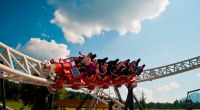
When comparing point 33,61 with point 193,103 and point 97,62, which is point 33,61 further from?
point 193,103

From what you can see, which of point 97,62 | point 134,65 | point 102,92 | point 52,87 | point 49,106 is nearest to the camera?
point 52,87

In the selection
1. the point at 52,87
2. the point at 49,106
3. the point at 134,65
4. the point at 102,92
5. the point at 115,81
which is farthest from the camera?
the point at 102,92

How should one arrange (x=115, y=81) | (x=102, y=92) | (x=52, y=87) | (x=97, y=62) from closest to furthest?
(x=52, y=87) < (x=97, y=62) < (x=115, y=81) < (x=102, y=92)

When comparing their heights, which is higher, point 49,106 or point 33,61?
point 33,61

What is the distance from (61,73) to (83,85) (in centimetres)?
145

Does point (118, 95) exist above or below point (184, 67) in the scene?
below

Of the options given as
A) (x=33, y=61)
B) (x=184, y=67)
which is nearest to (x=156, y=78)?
(x=184, y=67)

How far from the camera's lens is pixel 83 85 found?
460 inches

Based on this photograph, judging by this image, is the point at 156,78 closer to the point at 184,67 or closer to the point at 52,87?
the point at 184,67

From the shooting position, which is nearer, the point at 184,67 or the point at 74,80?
the point at 74,80

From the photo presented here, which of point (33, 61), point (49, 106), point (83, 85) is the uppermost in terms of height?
point (33, 61)

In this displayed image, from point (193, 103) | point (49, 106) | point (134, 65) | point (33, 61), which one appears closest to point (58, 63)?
point (33, 61)

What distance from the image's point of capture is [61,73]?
10.6 metres

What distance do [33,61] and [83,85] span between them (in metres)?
2.23
